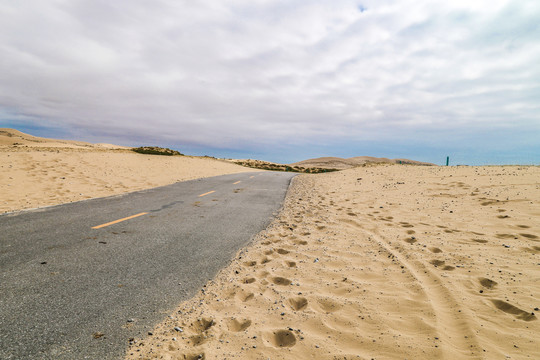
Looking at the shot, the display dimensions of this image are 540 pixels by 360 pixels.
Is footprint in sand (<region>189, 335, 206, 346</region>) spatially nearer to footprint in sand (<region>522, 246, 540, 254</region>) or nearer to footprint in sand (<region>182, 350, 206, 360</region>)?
footprint in sand (<region>182, 350, 206, 360</region>)

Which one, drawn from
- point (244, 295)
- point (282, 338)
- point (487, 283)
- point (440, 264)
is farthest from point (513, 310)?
point (244, 295)

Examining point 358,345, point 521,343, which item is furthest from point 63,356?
point 521,343

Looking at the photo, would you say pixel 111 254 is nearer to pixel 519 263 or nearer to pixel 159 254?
pixel 159 254

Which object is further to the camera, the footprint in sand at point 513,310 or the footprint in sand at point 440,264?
the footprint in sand at point 440,264

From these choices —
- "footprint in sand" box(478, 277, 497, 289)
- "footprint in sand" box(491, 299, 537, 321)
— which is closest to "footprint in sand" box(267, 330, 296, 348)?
"footprint in sand" box(491, 299, 537, 321)

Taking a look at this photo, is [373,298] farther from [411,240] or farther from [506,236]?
[506,236]

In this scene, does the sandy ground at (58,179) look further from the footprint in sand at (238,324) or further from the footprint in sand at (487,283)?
the footprint in sand at (487,283)

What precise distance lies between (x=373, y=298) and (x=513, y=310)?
1.47 meters

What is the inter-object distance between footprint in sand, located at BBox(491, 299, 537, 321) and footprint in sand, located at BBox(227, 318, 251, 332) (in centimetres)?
291

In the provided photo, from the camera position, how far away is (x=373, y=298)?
10.2ft

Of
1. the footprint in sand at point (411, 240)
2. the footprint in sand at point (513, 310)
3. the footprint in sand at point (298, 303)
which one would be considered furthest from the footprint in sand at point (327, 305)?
the footprint in sand at point (411, 240)

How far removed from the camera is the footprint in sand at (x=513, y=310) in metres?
2.59

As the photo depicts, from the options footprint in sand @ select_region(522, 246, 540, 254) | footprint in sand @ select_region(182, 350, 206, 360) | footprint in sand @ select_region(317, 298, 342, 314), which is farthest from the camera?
footprint in sand @ select_region(522, 246, 540, 254)

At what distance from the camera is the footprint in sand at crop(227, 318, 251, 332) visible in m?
2.61
